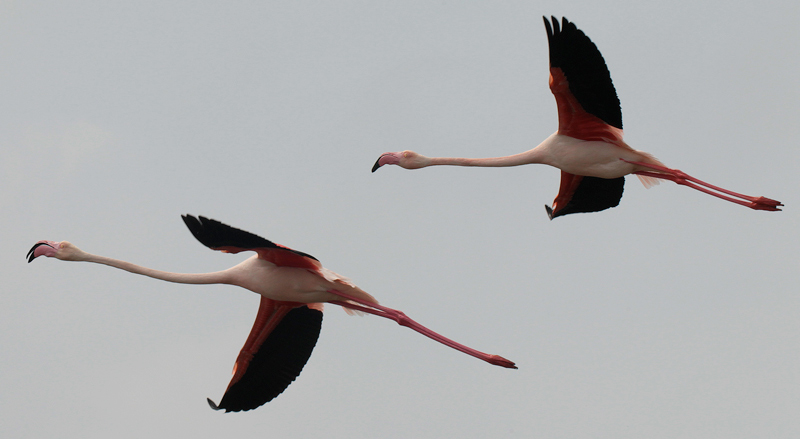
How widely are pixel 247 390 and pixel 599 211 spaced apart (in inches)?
268

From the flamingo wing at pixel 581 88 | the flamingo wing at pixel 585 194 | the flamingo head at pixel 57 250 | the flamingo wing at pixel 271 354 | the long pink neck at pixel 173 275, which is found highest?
the flamingo wing at pixel 581 88

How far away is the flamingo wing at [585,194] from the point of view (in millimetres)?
20953

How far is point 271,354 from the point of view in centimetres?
1948

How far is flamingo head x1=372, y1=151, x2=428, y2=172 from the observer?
20484 millimetres

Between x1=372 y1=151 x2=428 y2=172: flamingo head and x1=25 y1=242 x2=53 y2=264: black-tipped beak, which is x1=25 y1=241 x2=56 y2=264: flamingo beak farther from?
x1=372 y1=151 x2=428 y2=172: flamingo head

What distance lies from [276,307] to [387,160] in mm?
3172

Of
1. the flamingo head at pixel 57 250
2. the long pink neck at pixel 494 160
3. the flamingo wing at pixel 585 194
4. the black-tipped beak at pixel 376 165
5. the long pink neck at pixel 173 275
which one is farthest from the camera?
the flamingo wing at pixel 585 194

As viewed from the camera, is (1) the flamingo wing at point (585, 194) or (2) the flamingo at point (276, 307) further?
(1) the flamingo wing at point (585, 194)

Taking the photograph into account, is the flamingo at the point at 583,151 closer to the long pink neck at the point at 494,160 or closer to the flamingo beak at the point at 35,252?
the long pink neck at the point at 494,160

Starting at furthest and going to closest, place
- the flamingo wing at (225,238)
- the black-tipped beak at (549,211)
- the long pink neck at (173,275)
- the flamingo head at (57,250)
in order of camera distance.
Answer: the black-tipped beak at (549,211) < the flamingo head at (57,250) < the long pink neck at (173,275) < the flamingo wing at (225,238)

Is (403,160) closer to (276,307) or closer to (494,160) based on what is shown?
(494,160)

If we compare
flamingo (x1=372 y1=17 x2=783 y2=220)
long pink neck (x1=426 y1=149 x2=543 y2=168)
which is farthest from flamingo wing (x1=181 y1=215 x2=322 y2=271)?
flamingo (x1=372 y1=17 x2=783 y2=220)

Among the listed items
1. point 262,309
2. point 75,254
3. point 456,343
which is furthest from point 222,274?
point 456,343

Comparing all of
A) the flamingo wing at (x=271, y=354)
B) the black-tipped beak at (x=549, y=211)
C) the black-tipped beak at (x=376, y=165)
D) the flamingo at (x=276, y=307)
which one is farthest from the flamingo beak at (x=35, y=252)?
the black-tipped beak at (x=549, y=211)
